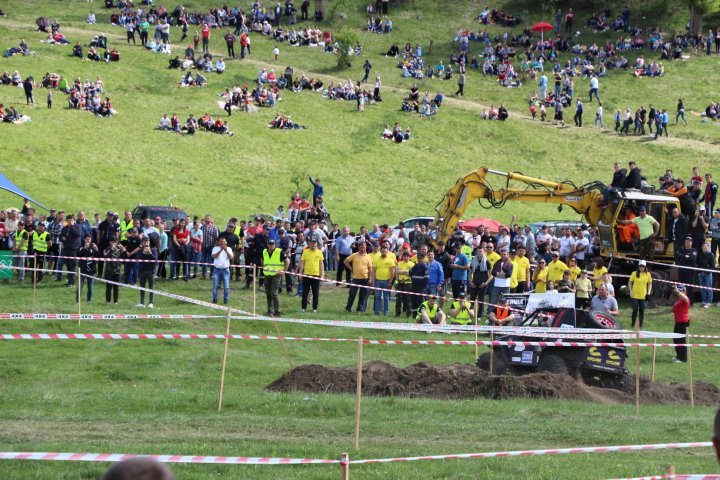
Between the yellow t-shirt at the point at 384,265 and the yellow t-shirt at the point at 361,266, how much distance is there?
0.58 feet

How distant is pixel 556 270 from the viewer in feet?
86.1

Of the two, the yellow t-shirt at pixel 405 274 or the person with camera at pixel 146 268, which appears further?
the yellow t-shirt at pixel 405 274

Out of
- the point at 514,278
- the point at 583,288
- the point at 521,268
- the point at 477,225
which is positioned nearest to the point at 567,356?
the point at 583,288

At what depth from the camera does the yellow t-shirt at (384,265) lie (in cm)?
2709

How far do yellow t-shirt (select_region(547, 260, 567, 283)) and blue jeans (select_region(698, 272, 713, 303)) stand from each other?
4557mm

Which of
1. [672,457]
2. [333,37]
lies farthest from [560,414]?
[333,37]

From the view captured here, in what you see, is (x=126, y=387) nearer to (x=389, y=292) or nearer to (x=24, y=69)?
(x=389, y=292)

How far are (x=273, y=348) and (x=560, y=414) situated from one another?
27.2 ft

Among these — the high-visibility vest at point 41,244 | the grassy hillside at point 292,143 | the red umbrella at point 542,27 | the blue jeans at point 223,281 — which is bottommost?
the blue jeans at point 223,281

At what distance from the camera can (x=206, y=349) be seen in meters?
21.2

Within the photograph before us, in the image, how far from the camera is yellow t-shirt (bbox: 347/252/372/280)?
2703cm

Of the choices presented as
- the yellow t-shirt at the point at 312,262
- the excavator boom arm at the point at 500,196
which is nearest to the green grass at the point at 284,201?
the yellow t-shirt at the point at 312,262

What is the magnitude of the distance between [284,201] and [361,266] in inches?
821

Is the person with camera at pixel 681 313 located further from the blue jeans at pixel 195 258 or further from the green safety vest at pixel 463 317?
the blue jeans at pixel 195 258
